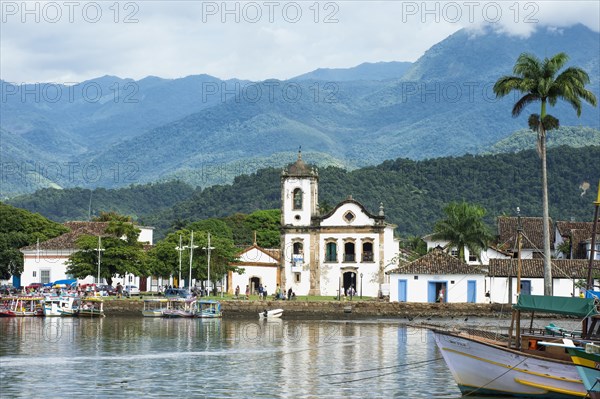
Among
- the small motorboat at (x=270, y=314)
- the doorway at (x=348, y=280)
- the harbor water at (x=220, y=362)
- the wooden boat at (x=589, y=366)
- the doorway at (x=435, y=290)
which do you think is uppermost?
the doorway at (x=348, y=280)

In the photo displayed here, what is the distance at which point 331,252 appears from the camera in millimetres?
86438

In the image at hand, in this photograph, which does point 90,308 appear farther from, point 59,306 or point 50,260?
point 50,260

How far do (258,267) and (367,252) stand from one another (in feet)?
33.9

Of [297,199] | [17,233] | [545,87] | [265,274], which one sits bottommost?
[265,274]

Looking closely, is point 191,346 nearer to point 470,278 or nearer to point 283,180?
point 470,278

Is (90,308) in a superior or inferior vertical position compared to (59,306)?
inferior

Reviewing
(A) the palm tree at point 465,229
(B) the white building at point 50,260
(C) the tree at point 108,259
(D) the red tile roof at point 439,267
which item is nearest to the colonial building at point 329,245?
(A) the palm tree at point 465,229

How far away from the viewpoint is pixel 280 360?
45031 mm

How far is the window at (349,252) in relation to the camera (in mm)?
86000

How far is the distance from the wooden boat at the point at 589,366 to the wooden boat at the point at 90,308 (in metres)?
49.7

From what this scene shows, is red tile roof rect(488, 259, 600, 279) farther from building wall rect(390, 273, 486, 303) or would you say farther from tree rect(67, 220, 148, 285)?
tree rect(67, 220, 148, 285)

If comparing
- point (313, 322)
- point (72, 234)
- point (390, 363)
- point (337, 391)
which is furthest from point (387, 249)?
point (337, 391)

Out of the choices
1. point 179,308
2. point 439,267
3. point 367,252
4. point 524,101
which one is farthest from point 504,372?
point 367,252

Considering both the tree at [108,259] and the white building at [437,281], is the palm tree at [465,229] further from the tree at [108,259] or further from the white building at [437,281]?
the tree at [108,259]
